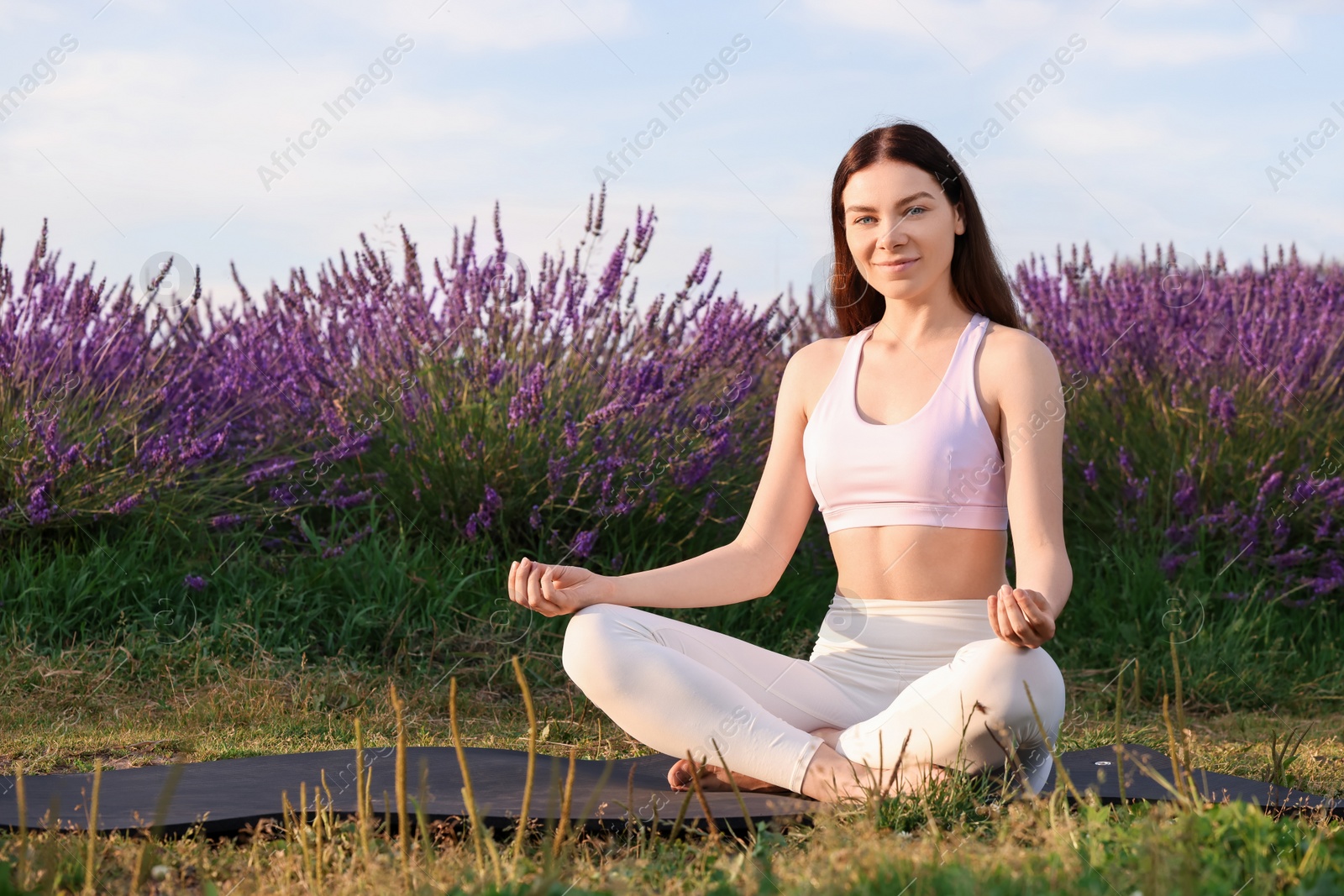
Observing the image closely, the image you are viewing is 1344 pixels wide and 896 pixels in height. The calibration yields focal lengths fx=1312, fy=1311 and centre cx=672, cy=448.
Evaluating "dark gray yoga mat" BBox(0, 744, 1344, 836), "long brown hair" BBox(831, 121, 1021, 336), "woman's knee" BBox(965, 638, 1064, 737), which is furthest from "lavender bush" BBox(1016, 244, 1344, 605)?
"woman's knee" BBox(965, 638, 1064, 737)

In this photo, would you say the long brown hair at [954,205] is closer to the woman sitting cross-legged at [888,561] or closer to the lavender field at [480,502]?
the woman sitting cross-legged at [888,561]

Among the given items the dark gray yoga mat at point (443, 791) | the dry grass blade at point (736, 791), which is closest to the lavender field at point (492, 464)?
the dark gray yoga mat at point (443, 791)

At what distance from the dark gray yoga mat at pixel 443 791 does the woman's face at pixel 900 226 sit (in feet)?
3.20

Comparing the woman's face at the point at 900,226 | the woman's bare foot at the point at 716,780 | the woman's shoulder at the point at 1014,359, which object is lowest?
the woman's bare foot at the point at 716,780

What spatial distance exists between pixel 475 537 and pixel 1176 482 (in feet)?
7.90

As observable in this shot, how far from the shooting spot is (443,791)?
2.29m

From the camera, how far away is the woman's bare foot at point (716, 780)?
7.45 feet

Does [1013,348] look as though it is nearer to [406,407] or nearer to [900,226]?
[900,226]

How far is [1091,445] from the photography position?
4719mm

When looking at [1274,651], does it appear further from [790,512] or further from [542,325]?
[542,325]

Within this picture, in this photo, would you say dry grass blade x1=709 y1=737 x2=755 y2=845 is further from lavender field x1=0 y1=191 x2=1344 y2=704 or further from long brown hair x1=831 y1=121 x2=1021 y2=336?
lavender field x1=0 y1=191 x2=1344 y2=704

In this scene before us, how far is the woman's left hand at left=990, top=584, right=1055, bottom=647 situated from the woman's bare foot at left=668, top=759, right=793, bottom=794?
530mm

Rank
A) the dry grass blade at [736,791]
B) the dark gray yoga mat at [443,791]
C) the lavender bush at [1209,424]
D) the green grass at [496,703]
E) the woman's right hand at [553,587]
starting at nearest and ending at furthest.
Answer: the green grass at [496,703]
the dry grass blade at [736,791]
the dark gray yoga mat at [443,791]
the woman's right hand at [553,587]
the lavender bush at [1209,424]

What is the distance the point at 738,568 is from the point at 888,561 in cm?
29
